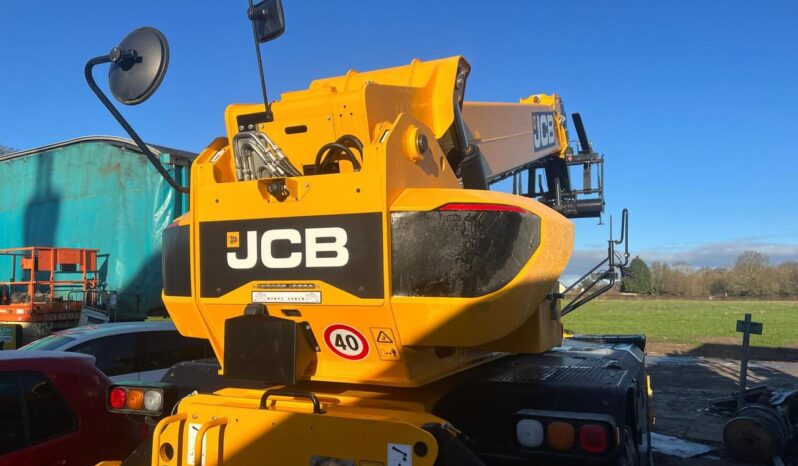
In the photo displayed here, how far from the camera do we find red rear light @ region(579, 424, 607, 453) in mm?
2605

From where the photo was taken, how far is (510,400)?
2975 mm

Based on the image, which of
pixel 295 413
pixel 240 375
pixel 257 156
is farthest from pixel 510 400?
pixel 257 156

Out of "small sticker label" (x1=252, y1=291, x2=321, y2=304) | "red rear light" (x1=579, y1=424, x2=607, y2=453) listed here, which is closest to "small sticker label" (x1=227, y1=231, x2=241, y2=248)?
"small sticker label" (x1=252, y1=291, x2=321, y2=304)

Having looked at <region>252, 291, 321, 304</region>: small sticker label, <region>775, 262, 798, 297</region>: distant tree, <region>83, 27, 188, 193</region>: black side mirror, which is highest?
<region>83, 27, 188, 193</region>: black side mirror

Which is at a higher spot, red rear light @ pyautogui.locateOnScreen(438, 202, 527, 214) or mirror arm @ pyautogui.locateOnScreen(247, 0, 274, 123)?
mirror arm @ pyautogui.locateOnScreen(247, 0, 274, 123)

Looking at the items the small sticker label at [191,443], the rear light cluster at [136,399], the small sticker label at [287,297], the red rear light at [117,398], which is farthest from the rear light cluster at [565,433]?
the red rear light at [117,398]

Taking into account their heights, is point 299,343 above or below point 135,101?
below

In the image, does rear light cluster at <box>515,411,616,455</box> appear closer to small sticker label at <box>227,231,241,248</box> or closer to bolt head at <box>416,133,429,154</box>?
bolt head at <box>416,133,429,154</box>

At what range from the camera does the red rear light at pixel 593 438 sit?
2.61 m

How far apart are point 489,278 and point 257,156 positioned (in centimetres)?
123

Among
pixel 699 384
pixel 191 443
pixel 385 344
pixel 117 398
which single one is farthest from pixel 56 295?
pixel 699 384

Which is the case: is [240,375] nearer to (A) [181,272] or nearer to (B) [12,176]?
(A) [181,272]

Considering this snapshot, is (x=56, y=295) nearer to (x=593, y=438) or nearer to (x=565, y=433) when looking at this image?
(x=565, y=433)

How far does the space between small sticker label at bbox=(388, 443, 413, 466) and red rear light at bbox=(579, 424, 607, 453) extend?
81 cm
